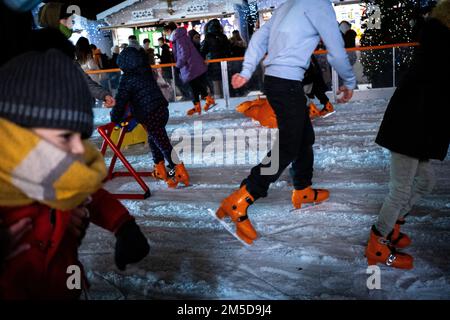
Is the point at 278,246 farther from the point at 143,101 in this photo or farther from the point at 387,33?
the point at 387,33

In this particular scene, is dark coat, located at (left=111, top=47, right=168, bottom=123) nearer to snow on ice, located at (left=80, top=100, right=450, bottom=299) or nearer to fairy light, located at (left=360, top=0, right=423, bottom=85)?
snow on ice, located at (left=80, top=100, right=450, bottom=299)

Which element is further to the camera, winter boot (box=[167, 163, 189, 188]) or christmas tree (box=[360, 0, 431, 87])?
christmas tree (box=[360, 0, 431, 87])

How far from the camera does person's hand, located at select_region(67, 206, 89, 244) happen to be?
4.43 ft

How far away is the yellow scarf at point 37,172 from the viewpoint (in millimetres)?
1064

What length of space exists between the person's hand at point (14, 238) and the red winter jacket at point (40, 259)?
0.02 m

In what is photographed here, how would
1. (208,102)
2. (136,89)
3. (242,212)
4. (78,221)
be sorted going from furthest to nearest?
(208,102)
(136,89)
(242,212)
(78,221)

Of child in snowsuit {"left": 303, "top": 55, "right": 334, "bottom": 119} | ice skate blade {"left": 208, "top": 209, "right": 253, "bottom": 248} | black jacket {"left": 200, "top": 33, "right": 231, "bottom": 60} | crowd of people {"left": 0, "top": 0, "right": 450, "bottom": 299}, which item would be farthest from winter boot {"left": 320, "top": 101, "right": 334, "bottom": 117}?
ice skate blade {"left": 208, "top": 209, "right": 253, "bottom": 248}

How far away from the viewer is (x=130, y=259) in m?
1.44

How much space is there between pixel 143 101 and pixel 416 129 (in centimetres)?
262

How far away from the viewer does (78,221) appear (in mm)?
1377

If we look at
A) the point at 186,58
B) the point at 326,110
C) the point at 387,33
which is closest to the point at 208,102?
the point at 186,58

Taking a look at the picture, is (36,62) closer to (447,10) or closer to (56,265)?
(56,265)

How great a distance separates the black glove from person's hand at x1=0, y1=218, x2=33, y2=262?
0.32 meters

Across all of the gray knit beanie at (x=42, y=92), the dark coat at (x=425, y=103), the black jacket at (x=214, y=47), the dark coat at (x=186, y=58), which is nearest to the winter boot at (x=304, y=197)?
the dark coat at (x=425, y=103)
